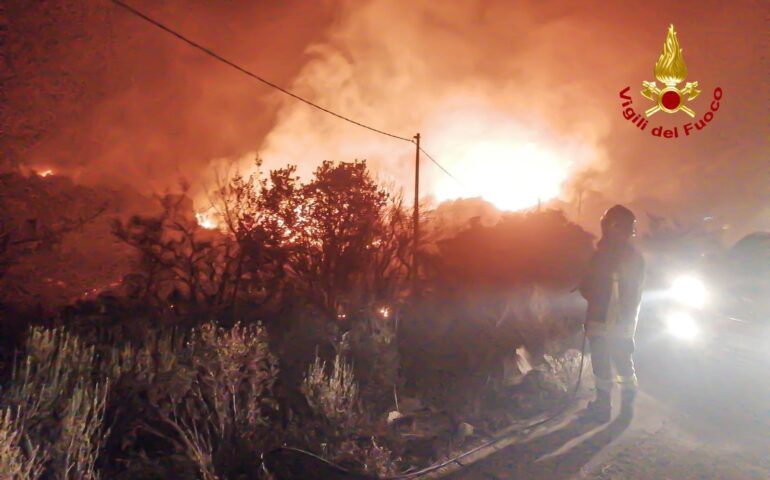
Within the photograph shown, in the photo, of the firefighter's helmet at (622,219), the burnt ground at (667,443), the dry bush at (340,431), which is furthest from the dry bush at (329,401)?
the firefighter's helmet at (622,219)

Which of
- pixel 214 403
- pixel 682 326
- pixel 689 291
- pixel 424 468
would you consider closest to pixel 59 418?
pixel 214 403

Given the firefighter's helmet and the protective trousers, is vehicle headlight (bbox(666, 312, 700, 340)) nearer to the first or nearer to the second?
the protective trousers

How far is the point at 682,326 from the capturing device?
36.8 feet

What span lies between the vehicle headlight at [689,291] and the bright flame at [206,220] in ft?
41.3

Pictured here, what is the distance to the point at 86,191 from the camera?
39.0 feet

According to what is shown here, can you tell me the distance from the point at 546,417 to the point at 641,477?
1552 millimetres

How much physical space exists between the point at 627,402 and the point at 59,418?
6.04 meters

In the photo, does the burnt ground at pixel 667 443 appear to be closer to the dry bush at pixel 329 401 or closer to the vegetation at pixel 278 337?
the vegetation at pixel 278 337

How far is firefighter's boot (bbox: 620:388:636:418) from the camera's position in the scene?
5.71m

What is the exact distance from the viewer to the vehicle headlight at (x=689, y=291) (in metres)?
12.0

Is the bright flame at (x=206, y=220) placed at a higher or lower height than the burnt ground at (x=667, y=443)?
higher

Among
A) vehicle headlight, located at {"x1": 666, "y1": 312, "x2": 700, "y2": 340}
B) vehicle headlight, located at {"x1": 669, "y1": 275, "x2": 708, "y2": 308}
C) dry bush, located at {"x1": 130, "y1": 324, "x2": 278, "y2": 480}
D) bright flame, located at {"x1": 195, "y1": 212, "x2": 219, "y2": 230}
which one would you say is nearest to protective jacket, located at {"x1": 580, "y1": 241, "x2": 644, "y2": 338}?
dry bush, located at {"x1": 130, "y1": 324, "x2": 278, "y2": 480}

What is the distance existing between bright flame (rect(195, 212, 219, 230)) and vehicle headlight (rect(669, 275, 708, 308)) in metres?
12.6

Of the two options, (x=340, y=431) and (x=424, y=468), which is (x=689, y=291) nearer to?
(x=424, y=468)
